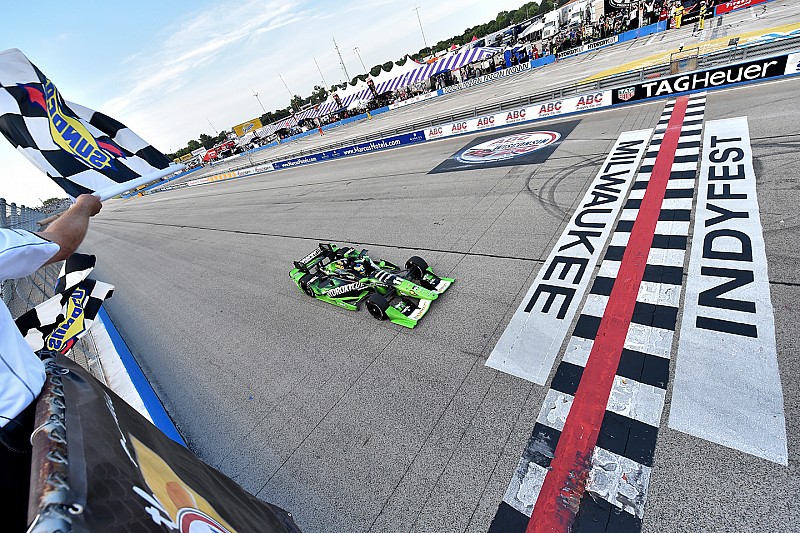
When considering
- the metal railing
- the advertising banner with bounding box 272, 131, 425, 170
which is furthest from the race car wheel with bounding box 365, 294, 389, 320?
the advertising banner with bounding box 272, 131, 425, 170

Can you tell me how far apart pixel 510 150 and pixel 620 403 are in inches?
398

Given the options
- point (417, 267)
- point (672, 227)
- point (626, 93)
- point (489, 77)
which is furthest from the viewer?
point (489, 77)

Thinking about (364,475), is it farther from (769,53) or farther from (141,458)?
(769,53)

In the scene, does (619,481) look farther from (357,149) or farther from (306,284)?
(357,149)

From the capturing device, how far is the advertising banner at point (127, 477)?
3.15 feet

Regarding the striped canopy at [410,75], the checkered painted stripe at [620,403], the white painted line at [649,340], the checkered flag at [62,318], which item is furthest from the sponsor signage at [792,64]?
the striped canopy at [410,75]

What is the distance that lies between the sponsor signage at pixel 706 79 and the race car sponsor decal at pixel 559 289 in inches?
254

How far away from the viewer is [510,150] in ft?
39.0

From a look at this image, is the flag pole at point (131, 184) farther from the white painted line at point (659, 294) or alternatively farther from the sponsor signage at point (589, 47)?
the sponsor signage at point (589, 47)

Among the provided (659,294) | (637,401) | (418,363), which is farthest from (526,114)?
(637,401)

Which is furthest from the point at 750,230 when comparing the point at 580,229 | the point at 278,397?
the point at 278,397

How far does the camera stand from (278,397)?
4625mm

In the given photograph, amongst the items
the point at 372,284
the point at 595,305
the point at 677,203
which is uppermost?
the point at 372,284

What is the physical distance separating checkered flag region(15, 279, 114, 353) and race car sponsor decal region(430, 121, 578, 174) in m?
9.83
